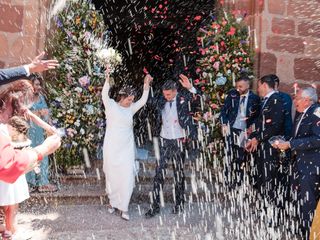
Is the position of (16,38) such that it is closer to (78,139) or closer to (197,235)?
(78,139)

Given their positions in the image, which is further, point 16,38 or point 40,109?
point 16,38

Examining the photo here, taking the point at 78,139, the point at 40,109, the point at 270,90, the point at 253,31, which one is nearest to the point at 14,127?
the point at 40,109

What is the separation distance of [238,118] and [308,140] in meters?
1.30

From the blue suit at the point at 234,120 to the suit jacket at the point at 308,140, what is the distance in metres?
1.01

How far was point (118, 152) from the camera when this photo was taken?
595cm

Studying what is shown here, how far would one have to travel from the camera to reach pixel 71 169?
6.72 metres

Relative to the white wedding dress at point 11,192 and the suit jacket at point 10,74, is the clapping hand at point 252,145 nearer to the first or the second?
the white wedding dress at point 11,192

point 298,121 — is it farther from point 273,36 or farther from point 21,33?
point 21,33

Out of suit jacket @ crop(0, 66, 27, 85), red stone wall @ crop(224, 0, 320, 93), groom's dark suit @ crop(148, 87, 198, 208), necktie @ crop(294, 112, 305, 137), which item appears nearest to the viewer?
suit jacket @ crop(0, 66, 27, 85)

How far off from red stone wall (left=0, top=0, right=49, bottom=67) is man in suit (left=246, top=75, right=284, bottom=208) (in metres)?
3.36

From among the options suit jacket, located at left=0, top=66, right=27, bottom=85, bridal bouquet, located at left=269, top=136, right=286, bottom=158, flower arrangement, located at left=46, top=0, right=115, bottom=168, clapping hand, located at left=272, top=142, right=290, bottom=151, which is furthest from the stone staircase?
suit jacket, located at left=0, top=66, right=27, bottom=85

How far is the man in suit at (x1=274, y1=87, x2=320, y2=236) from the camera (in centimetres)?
503

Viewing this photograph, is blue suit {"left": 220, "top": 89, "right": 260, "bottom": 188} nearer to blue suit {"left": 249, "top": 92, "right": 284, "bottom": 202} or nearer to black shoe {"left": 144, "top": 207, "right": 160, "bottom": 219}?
blue suit {"left": 249, "top": 92, "right": 284, "bottom": 202}

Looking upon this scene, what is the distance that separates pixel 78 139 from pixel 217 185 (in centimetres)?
211
